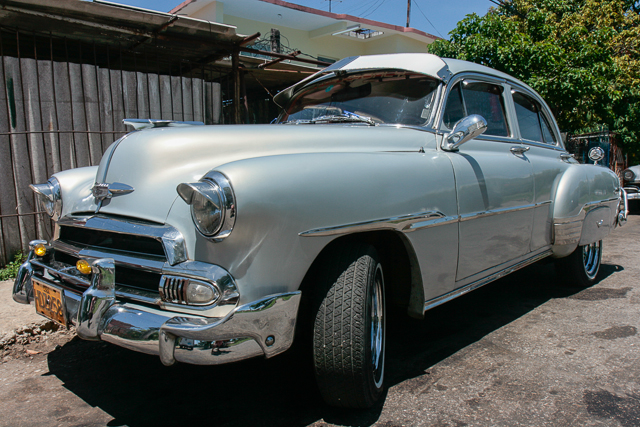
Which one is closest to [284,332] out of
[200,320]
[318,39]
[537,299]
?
[200,320]

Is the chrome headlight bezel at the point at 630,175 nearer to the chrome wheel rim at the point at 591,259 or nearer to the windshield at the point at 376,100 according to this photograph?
the chrome wheel rim at the point at 591,259

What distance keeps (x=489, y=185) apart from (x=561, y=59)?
24.6ft

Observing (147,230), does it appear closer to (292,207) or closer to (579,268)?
(292,207)

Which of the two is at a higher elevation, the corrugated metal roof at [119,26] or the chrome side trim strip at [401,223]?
the corrugated metal roof at [119,26]

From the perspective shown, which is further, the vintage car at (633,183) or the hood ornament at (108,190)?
the vintage car at (633,183)

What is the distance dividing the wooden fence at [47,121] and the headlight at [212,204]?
3667 mm

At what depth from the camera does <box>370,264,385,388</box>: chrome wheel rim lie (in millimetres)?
2246

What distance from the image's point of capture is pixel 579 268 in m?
4.24

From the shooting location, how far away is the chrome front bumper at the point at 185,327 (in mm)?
1720

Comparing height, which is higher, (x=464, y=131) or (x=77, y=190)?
(x=464, y=131)

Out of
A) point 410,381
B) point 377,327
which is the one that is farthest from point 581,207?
point 377,327

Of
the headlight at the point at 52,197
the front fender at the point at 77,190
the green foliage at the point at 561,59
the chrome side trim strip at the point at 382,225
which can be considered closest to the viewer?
the chrome side trim strip at the point at 382,225

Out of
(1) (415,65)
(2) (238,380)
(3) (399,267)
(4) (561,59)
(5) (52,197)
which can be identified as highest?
(4) (561,59)

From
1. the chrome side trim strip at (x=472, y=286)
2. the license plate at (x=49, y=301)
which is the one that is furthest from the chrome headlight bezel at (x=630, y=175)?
the license plate at (x=49, y=301)
